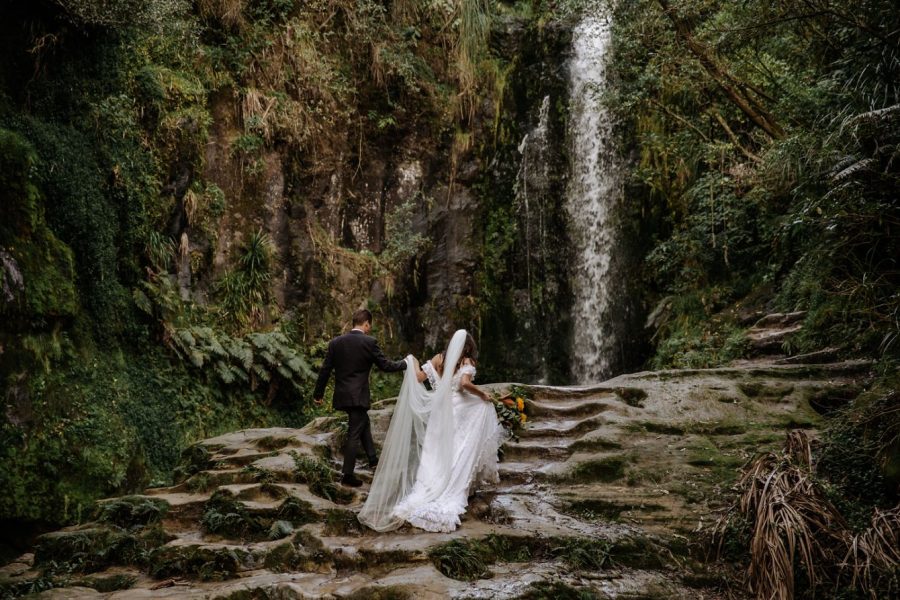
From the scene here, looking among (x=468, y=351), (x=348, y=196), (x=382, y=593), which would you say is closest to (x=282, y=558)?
(x=382, y=593)

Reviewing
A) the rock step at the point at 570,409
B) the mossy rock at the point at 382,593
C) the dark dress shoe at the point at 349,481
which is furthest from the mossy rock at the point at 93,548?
the rock step at the point at 570,409

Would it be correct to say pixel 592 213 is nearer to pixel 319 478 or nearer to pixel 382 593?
pixel 319 478

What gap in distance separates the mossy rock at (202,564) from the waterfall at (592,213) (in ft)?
34.2

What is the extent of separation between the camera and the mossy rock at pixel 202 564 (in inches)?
211

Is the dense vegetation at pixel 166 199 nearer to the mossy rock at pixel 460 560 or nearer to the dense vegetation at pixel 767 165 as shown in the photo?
the mossy rock at pixel 460 560

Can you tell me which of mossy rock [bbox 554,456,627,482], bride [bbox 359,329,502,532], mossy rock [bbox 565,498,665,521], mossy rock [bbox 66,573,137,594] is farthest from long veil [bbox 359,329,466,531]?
mossy rock [bbox 66,573,137,594]

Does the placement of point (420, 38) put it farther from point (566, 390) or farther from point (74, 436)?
point (74, 436)

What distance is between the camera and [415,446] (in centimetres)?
646

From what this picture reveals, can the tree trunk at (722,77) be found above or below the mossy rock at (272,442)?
above

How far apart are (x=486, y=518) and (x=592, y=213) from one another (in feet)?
34.9

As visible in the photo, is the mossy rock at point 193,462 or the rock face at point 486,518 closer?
the rock face at point 486,518

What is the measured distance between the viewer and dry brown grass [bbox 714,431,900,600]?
179 inches

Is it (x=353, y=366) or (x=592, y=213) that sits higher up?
(x=592, y=213)

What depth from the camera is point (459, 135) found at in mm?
16562
